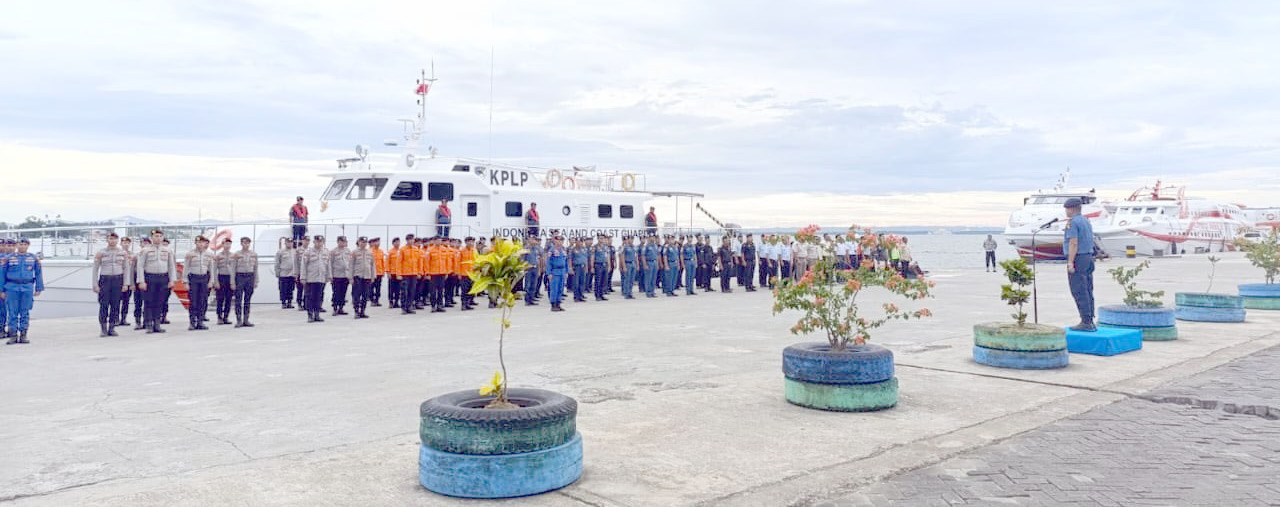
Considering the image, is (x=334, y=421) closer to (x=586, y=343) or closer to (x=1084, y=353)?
(x=586, y=343)

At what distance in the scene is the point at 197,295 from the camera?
42.2 feet

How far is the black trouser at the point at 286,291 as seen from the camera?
15.9 m

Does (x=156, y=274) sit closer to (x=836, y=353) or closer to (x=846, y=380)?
(x=836, y=353)

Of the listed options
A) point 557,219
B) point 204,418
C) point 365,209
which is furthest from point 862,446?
point 557,219

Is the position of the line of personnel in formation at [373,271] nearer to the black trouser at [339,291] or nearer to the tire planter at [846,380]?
the black trouser at [339,291]

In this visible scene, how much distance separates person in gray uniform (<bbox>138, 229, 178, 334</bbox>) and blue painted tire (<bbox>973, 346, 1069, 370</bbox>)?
11.2 meters

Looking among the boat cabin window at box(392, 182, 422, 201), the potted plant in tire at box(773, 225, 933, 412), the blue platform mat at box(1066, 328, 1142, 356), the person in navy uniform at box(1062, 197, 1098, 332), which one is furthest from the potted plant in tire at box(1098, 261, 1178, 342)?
the boat cabin window at box(392, 182, 422, 201)

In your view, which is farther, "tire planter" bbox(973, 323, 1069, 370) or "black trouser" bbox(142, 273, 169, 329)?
"black trouser" bbox(142, 273, 169, 329)

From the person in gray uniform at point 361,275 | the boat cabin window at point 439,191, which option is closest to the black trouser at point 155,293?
the person in gray uniform at point 361,275

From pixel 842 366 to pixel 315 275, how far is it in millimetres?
10079

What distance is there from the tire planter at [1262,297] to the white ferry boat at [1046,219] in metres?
25.8

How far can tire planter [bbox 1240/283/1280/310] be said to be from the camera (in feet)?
47.0

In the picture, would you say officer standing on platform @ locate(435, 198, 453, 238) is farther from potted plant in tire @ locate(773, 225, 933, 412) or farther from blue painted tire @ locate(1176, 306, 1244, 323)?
blue painted tire @ locate(1176, 306, 1244, 323)

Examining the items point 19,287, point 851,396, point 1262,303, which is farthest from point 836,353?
point 1262,303
